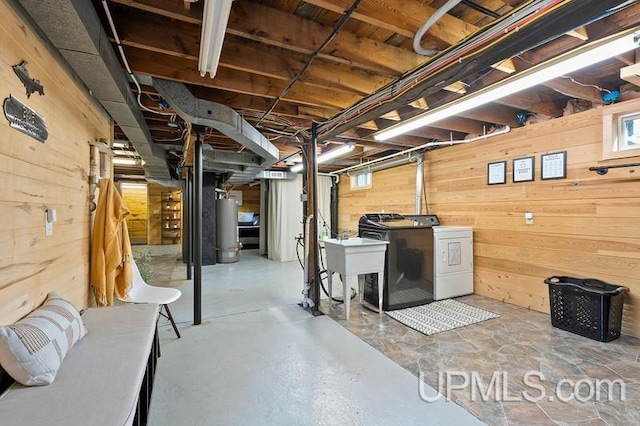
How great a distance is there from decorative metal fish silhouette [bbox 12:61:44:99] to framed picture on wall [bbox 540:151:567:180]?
14.9 ft

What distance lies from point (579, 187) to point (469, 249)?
1.47m

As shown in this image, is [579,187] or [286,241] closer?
[579,187]

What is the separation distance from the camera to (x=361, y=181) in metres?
7.06

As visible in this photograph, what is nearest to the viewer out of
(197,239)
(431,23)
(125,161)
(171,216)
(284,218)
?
(431,23)

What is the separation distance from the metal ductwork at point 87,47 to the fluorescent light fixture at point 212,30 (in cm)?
53

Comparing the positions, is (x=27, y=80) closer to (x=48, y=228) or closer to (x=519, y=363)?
(x=48, y=228)

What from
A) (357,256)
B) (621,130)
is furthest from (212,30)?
(621,130)

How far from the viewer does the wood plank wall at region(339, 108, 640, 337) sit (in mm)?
2895

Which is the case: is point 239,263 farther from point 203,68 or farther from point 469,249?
point 203,68

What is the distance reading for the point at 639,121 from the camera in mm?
2756

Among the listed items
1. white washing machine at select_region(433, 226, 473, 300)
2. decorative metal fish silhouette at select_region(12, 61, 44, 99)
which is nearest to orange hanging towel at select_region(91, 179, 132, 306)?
decorative metal fish silhouette at select_region(12, 61, 44, 99)

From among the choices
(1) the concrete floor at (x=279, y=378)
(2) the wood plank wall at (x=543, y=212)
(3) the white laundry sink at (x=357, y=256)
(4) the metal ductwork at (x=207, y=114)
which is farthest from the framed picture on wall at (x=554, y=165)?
(4) the metal ductwork at (x=207, y=114)

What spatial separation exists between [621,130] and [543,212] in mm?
1049

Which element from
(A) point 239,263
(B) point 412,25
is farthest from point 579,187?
(A) point 239,263
